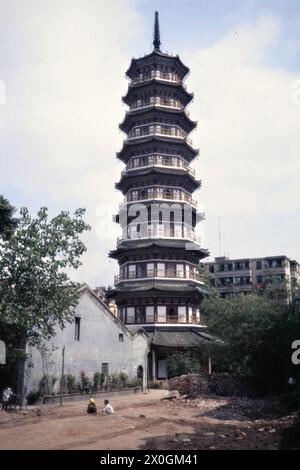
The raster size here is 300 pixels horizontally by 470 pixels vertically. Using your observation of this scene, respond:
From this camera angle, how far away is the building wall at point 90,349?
2603cm

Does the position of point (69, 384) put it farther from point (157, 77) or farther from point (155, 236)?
point (157, 77)

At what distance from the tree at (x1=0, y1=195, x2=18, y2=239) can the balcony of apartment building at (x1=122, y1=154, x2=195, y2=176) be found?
895 inches

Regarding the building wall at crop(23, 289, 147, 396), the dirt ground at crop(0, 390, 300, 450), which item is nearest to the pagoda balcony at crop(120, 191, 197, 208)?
the building wall at crop(23, 289, 147, 396)

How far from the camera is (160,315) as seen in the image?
41000 millimetres

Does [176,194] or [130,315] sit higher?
[176,194]

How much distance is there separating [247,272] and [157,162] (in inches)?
1648

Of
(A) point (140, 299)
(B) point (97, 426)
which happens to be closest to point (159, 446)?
(B) point (97, 426)

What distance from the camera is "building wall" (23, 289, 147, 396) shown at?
26.0 meters

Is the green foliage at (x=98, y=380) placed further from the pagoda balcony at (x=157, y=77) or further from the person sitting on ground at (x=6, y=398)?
the pagoda balcony at (x=157, y=77)

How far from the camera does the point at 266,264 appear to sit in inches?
3093

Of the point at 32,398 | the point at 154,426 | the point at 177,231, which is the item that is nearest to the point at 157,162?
the point at 177,231

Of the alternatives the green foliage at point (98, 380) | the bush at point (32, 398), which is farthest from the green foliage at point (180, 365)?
the bush at point (32, 398)

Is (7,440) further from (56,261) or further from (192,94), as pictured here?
(192,94)

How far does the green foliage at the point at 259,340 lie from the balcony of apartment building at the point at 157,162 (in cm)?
1753
